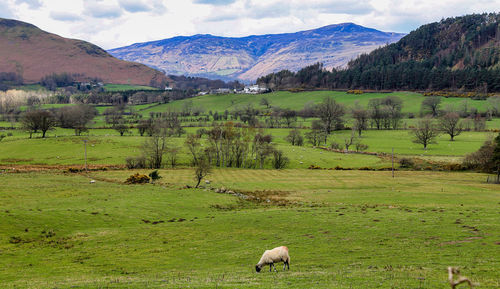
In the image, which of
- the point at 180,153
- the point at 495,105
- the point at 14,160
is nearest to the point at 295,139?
the point at 180,153

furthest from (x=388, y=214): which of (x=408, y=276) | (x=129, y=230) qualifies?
(x=129, y=230)

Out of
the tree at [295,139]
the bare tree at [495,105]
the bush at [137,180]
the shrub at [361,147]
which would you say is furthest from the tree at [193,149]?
the bare tree at [495,105]

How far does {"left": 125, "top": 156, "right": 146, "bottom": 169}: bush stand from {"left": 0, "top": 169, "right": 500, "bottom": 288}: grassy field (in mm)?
29443

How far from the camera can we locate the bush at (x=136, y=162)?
89.5 m

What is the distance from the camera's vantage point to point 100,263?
24719mm

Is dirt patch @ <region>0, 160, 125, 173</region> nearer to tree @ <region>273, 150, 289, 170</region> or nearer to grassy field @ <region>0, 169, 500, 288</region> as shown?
grassy field @ <region>0, 169, 500, 288</region>

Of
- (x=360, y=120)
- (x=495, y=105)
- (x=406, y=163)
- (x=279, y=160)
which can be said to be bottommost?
(x=279, y=160)

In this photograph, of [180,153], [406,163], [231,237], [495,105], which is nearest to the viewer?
[231,237]

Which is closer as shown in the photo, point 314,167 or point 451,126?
point 314,167

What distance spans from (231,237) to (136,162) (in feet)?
215

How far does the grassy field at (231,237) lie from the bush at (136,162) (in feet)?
96.6

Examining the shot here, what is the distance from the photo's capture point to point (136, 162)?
3573 inches

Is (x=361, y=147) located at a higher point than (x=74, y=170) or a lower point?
higher

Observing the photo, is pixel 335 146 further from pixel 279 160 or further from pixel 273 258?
pixel 273 258
